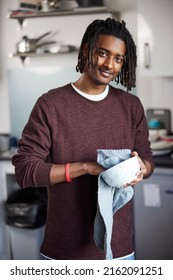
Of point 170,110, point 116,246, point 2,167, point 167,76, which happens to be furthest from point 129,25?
point 116,246

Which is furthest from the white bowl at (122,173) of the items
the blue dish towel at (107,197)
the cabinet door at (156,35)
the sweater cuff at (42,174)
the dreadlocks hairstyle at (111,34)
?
the cabinet door at (156,35)

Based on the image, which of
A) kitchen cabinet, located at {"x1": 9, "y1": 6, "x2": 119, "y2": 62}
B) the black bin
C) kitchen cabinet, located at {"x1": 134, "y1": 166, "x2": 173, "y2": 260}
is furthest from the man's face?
the black bin

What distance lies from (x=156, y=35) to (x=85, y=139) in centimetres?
99

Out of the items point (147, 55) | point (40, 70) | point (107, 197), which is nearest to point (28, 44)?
point (40, 70)

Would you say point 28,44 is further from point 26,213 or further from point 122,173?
point 122,173

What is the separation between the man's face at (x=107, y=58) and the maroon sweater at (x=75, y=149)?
6 centimetres

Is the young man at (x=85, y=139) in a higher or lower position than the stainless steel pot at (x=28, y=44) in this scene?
lower

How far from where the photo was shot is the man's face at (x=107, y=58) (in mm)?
912

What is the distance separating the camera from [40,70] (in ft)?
6.08

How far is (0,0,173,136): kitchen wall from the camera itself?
1741 mm

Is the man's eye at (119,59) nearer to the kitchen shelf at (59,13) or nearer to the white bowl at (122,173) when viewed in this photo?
the white bowl at (122,173)

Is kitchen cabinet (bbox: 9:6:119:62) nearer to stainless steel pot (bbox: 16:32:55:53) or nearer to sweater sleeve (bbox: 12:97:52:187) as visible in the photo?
stainless steel pot (bbox: 16:32:55:53)
